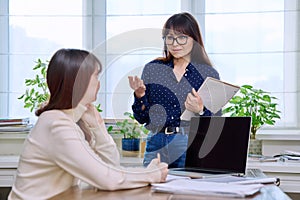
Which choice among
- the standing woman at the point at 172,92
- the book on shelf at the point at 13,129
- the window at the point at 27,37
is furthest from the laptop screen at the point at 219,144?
the window at the point at 27,37

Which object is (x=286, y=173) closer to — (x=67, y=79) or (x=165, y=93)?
(x=165, y=93)

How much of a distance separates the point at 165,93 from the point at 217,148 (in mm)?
357

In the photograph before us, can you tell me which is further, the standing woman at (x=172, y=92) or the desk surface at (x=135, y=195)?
the standing woman at (x=172, y=92)

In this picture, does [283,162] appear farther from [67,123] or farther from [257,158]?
[67,123]

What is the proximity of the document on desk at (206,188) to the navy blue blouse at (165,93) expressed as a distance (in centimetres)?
55

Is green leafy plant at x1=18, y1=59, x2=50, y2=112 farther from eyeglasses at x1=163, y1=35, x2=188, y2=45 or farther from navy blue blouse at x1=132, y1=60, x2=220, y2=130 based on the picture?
eyeglasses at x1=163, y1=35, x2=188, y2=45

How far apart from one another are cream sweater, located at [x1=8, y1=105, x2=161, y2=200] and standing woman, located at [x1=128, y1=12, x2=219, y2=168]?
54 cm

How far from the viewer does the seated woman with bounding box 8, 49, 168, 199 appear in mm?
1180

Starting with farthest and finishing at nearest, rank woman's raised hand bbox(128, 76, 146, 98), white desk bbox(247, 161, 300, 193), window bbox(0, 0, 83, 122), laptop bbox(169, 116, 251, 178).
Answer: window bbox(0, 0, 83, 122) < white desk bbox(247, 161, 300, 193) < woman's raised hand bbox(128, 76, 146, 98) < laptop bbox(169, 116, 251, 178)

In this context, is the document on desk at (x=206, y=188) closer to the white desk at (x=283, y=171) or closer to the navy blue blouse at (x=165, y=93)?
the navy blue blouse at (x=165, y=93)

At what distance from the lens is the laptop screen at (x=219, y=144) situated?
1517 mm

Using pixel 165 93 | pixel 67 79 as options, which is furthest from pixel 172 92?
pixel 67 79

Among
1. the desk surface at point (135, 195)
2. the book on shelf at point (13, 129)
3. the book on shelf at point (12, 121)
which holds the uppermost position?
the book on shelf at point (12, 121)

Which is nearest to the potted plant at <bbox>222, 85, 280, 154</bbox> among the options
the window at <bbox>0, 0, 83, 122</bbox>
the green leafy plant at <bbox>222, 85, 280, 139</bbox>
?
the green leafy plant at <bbox>222, 85, 280, 139</bbox>
